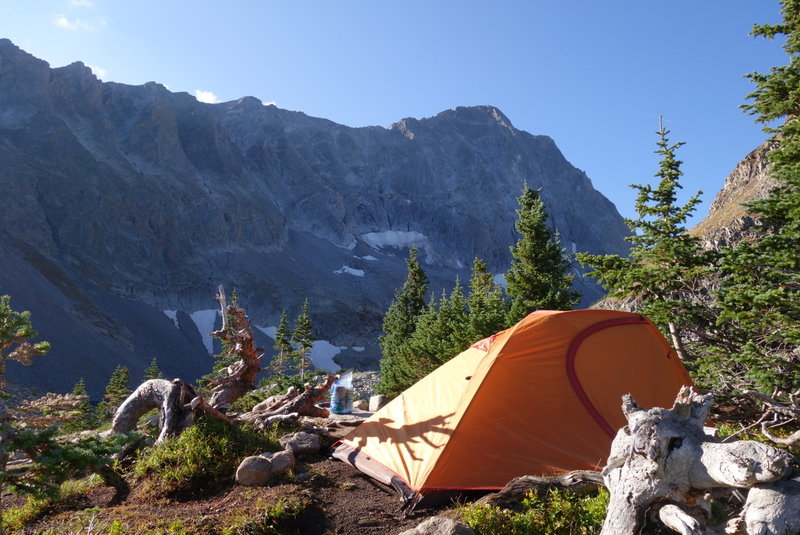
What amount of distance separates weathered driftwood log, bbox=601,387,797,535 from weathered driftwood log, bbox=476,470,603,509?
71.6 inches

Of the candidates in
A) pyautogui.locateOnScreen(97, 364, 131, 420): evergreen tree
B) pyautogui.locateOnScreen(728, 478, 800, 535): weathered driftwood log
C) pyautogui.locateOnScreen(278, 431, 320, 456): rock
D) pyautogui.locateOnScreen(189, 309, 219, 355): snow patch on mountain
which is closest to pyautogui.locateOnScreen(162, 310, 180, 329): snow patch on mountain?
pyautogui.locateOnScreen(189, 309, 219, 355): snow patch on mountain

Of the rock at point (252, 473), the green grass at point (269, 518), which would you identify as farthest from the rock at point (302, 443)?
the green grass at point (269, 518)

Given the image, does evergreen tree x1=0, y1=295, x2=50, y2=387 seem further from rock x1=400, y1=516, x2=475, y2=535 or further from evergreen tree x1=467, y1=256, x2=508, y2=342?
evergreen tree x1=467, y1=256, x2=508, y2=342

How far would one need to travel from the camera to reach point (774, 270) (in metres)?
7.64

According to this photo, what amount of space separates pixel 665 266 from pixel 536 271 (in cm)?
740

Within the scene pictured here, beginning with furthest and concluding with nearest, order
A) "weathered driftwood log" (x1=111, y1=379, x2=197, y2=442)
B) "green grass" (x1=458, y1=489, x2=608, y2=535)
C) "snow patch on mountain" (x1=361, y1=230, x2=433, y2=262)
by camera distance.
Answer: "snow patch on mountain" (x1=361, y1=230, x2=433, y2=262), "weathered driftwood log" (x1=111, y1=379, x2=197, y2=442), "green grass" (x1=458, y1=489, x2=608, y2=535)

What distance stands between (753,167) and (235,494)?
4765 cm

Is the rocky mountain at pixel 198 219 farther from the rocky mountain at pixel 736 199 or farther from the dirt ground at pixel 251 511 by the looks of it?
the rocky mountain at pixel 736 199

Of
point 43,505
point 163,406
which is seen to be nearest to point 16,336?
point 43,505

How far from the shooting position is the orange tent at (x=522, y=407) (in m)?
6.00

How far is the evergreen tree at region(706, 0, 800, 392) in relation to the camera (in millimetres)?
7039

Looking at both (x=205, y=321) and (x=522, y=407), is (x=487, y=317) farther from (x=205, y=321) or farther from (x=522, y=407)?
(x=205, y=321)

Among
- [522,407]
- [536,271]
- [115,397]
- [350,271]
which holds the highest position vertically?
[350,271]

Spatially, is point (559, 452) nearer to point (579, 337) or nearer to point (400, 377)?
point (579, 337)
